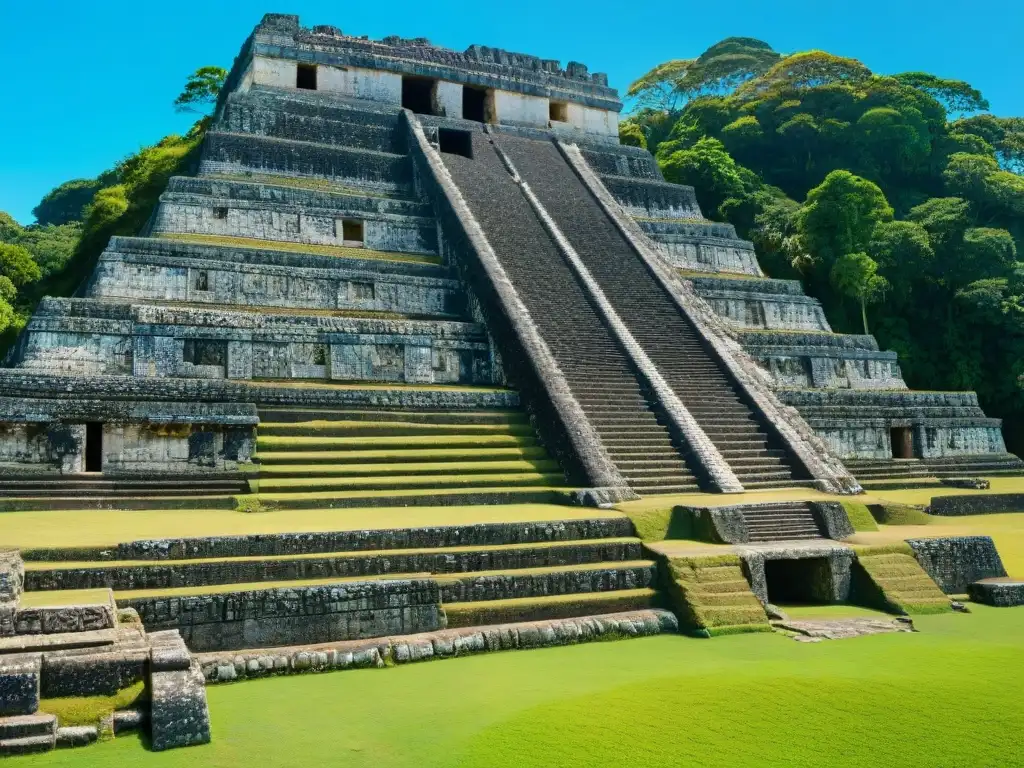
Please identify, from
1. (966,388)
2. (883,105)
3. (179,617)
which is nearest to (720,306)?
(966,388)

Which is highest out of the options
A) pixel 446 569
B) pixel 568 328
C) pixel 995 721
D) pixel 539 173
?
pixel 539 173

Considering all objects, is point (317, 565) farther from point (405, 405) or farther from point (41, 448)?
point (405, 405)

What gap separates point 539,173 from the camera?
20250 millimetres

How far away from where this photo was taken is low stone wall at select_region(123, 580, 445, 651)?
6.43 metres

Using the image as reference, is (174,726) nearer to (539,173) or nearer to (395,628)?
(395,628)

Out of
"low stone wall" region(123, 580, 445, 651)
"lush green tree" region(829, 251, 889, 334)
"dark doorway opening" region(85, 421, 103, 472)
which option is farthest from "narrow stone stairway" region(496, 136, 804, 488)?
"dark doorway opening" region(85, 421, 103, 472)

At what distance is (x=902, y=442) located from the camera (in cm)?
1539

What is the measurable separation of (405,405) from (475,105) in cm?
1390

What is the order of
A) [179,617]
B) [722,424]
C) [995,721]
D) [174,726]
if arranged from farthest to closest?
[722,424]
[179,617]
[995,721]
[174,726]

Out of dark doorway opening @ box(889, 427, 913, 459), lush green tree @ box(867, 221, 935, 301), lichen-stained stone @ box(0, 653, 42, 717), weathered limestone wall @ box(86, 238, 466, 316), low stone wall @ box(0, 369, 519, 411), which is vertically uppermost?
lush green tree @ box(867, 221, 935, 301)

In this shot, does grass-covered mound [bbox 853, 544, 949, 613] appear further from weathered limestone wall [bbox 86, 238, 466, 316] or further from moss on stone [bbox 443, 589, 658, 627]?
weathered limestone wall [bbox 86, 238, 466, 316]

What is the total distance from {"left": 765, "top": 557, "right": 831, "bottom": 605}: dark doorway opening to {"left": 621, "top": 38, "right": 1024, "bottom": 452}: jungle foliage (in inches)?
558

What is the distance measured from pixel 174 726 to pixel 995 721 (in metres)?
4.52

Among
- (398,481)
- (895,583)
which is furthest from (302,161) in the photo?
(895,583)
